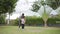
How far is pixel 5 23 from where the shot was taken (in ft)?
16.2

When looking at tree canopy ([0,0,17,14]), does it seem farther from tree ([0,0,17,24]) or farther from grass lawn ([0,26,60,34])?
grass lawn ([0,26,60,34])

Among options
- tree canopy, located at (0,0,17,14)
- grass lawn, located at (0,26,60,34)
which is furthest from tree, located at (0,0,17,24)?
grass lawn, located at (0,26,60,34)

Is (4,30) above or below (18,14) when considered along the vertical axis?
below

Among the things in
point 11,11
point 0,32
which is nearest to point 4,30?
point 0,32

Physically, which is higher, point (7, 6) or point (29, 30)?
point (7, 6)

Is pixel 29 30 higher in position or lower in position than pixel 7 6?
lower

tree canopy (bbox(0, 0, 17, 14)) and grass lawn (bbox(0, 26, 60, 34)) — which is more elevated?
tree canopy (bbox(0, 0, 17, 14))

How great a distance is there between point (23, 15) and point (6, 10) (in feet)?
1.49

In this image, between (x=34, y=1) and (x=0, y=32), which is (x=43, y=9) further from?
(x=0, y=32)

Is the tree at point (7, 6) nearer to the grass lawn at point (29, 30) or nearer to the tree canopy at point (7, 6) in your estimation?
the tree canopy at point (7, 6)

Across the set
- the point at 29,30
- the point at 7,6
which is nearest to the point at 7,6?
the point at 7,6

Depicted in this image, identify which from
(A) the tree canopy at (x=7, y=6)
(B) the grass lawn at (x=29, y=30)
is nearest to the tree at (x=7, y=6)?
(A) the tree canopy at (x=7, y=6)

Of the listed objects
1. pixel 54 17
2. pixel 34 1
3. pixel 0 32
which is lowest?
pixel 0 32

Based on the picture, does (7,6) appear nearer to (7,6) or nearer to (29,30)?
(7,6)
